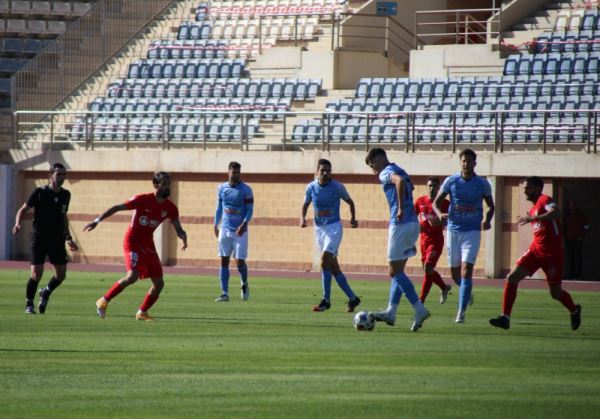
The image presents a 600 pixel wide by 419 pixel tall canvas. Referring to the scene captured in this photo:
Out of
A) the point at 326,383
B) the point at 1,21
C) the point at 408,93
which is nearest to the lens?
the point at 326,383

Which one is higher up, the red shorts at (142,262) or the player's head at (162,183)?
the player's head at (162,183)

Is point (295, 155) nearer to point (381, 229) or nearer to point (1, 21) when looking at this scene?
point (381, 229)

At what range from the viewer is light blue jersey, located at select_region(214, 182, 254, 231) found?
22.5 metres

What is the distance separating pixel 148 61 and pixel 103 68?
2.16m

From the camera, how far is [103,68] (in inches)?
1704

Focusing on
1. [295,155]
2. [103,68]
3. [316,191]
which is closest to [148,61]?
[103,68]

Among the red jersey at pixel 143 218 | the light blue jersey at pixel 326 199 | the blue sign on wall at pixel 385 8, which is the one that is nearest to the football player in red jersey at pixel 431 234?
the light blue jersey at pixel 326 199

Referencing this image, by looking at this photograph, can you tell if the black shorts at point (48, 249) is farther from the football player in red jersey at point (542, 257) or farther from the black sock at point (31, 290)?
the football player in red jersey at point (542, 257)

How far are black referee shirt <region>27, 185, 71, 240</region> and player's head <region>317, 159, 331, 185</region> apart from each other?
12.7 feet

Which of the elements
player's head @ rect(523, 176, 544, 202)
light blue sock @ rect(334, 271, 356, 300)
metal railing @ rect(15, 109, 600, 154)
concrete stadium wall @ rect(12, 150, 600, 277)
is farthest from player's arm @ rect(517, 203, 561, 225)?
concrete stadium wall @ rect(12, 150, 600, 277)

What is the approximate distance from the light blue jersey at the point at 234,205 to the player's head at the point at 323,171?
2.59 meters

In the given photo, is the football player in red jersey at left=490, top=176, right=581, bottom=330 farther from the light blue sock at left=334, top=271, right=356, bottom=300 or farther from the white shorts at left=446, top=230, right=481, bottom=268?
the light blue sock at left=334, top=271, right=356, bottom=300

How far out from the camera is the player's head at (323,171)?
1978cm

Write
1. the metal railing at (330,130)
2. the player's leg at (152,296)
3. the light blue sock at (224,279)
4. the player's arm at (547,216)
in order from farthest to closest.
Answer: the metal railing at (330,130)
the light blue sock at (224,279)
the player's leg at (152,296)
the player's arm at (547,216)
